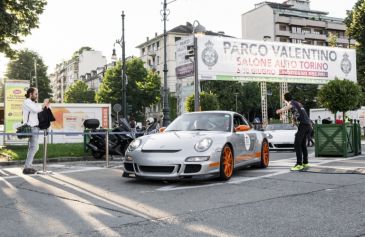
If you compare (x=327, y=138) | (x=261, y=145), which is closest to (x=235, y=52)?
(x=327, y=138)

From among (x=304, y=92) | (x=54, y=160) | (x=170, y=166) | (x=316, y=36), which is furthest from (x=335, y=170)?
(x=316, y=36)

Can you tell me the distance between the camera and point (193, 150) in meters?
7.35

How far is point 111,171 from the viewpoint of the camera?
995 centimetres

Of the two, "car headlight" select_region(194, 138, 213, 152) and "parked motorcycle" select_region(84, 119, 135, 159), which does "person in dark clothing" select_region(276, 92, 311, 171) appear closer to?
"car headlight" select_region(194, 138, 213, 152)

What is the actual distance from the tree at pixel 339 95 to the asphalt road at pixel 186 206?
721 centimetres

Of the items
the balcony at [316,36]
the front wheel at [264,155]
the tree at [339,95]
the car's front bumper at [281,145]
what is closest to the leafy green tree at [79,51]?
the balcony at [316,36]

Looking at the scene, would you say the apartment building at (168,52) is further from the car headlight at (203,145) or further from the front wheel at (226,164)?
the car headlight at (203,145)

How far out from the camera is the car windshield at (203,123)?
865 centimetres

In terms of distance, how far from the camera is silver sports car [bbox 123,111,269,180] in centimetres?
725

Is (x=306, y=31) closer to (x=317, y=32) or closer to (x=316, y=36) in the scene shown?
(x=316, y=36)

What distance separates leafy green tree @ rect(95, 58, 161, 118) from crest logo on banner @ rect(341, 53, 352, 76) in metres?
31.4

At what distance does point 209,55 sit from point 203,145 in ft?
66.8

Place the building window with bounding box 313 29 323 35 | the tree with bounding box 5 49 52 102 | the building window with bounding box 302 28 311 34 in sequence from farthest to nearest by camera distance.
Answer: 1. the building window with bounding box 313 29 323 35
2. the building window with bounding box 302 28 311 34
3. the tree with bounding box 5 49 52 102

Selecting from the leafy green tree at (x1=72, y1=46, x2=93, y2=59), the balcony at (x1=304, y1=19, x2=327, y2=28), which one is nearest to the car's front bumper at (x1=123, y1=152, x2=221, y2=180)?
the balcony at (x1=304, y1=19, x2=327, y2=28)
